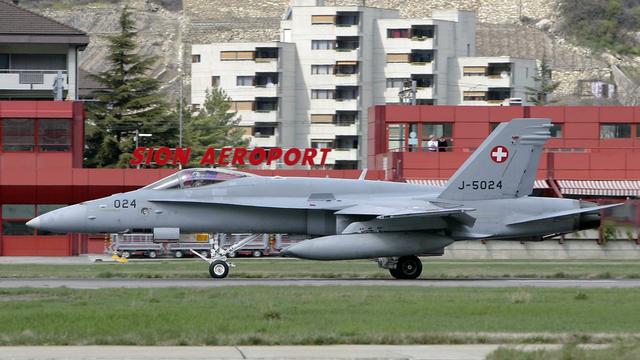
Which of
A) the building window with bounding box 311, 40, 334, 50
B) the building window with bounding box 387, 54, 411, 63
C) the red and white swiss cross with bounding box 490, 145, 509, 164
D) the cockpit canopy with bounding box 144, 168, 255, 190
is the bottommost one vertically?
the cockpit canopy with bounding box 144, 168, 255, 190

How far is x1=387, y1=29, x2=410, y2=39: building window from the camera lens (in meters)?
128

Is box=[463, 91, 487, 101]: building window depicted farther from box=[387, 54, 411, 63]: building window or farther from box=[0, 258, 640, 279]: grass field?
box=[0, 258, 640, 279]: grass field

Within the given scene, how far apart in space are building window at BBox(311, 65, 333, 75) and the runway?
93685 mm

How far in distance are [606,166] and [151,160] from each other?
20725 millimetres

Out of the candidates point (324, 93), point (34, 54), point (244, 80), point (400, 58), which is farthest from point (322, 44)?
point (34, 54)

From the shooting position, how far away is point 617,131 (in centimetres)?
6006

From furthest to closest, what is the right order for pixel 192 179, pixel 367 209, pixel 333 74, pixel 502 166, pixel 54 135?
pixel 333 74
pixel 54 135
pixel 502 166
pixel 192 179
pixel 367 209

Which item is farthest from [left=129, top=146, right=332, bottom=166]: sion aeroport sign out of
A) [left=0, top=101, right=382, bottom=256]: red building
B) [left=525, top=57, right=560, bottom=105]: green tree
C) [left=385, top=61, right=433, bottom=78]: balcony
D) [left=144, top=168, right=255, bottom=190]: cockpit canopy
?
[left=385, top=61, right=433, bottom=78]: balcony

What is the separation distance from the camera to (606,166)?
2288 inches

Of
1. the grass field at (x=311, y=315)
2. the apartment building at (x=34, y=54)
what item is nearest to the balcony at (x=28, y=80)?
the apartment building at (x=34, y=54)

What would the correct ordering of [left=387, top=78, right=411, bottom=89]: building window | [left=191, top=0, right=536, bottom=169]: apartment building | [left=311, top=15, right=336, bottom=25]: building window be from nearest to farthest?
1. [left=191, top=0, right=536, bottom=169]: apartment building
2. [left=311, top=15, right=336, bottom=25]: building window
3. [left=387, top=78, right=411, bottom=89]: building window

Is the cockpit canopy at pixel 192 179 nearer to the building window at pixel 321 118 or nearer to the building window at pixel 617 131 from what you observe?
the building window at pixel 617 131

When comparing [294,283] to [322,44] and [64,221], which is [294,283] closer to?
[64,221]

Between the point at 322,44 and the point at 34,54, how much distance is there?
180 ft
